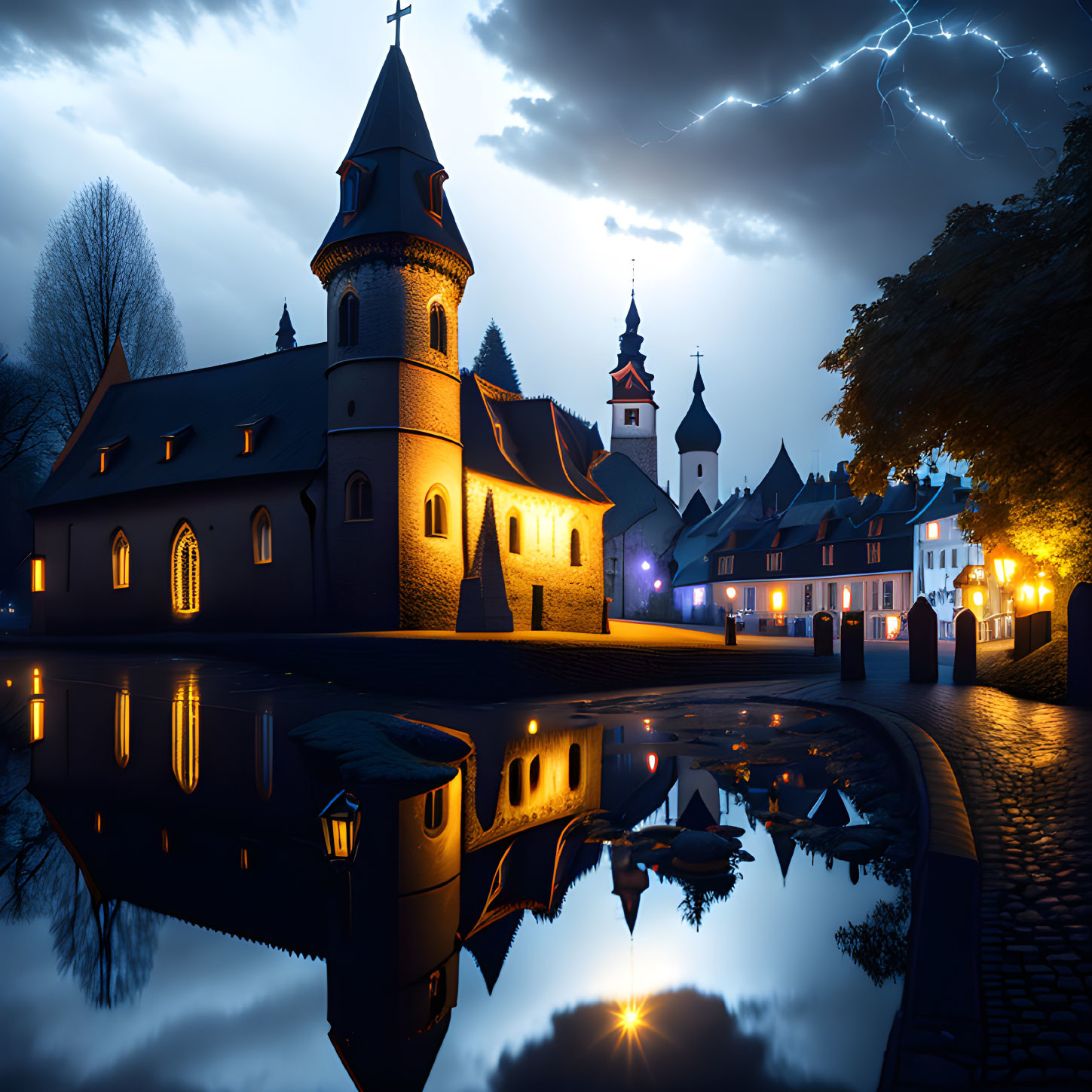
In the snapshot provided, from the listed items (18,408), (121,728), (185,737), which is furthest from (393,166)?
(18,408)

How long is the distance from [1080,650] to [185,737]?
37.5 ft

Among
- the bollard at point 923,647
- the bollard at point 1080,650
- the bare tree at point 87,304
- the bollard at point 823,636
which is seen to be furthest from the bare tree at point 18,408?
the bollard at point 1080,650

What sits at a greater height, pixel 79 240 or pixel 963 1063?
pixel 79 240

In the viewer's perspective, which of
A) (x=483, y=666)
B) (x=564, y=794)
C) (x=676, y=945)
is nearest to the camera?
(x=676, y=945)

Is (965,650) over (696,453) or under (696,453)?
under

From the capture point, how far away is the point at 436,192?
2503cm

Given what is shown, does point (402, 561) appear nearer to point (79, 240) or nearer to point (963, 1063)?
point (963, 1063)

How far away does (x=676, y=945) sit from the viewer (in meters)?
4.10

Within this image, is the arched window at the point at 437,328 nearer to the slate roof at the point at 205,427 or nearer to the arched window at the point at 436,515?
the arched window at the point at 436,515

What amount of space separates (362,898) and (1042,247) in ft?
44.6

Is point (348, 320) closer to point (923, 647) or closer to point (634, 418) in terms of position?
point (923, 647)

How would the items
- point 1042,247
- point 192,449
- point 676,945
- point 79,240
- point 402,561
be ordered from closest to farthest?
point 676,945 < point 1042,247 < point 402,561 < point 192,449 < point 79,240

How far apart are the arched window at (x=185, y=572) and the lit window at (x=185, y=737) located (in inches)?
614

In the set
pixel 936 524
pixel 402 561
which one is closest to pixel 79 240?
pixel 402 561
